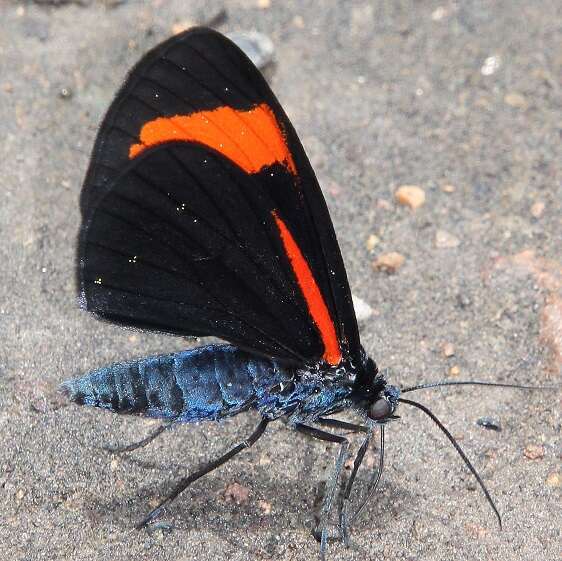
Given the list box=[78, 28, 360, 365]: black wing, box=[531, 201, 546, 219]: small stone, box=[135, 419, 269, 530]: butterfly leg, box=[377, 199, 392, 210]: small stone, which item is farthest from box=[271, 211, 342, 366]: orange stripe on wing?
box=[531, 201, 546, 219]: small stone

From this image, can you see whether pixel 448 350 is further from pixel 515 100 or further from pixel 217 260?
pixel 515 100

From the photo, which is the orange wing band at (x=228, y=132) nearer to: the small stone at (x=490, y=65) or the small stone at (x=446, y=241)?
the small stone at (x=446, y=241)

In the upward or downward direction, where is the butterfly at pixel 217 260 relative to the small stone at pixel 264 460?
upward

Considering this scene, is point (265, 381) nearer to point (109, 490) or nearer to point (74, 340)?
point (109, 490)

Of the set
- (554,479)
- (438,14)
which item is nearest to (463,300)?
(554,479)

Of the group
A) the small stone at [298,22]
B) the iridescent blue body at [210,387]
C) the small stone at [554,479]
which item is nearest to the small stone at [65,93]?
the small stone at [298,22]
